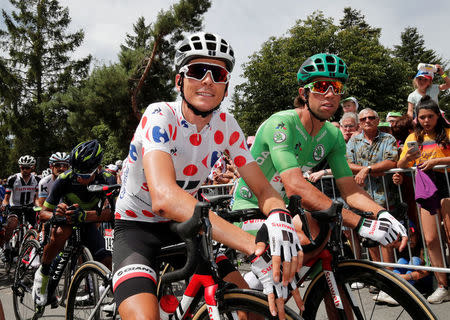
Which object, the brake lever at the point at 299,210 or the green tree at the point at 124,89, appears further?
the green tree at the point at 124,89

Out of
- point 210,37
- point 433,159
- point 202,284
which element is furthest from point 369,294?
point 433,159

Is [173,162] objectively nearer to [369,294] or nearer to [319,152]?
[319,152]

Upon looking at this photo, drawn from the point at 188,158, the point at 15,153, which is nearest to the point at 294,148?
the point at 188,158

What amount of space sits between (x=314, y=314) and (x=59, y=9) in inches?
1593

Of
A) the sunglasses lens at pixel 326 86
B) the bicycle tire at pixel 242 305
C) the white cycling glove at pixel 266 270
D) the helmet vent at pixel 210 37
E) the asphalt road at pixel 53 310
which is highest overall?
the helmet vent at pixel 210 37

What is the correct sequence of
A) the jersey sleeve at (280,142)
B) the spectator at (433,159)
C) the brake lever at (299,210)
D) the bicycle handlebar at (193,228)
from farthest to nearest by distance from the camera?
1. the spectator at (433,159)
2. the jersey sleeve at (280,142)
3. the brake lever at (299,210)
4. the bicycle handlebar at (193,228)

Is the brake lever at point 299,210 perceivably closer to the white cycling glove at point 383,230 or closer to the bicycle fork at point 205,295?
the white cycling glove at point 383,230

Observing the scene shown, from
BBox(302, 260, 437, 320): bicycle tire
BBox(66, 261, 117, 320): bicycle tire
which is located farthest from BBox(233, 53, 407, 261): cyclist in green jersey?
BBox(66, 261, 117, 320): bicycle tire

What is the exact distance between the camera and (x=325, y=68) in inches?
117

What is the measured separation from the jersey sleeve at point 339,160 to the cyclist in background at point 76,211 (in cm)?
273

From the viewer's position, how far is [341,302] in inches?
90.7

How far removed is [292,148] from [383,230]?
873 mm

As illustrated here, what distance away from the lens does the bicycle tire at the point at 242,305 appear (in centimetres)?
172

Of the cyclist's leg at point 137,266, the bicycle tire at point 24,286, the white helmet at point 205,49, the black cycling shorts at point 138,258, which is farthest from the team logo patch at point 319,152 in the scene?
the bicycle tire at point 24,286
